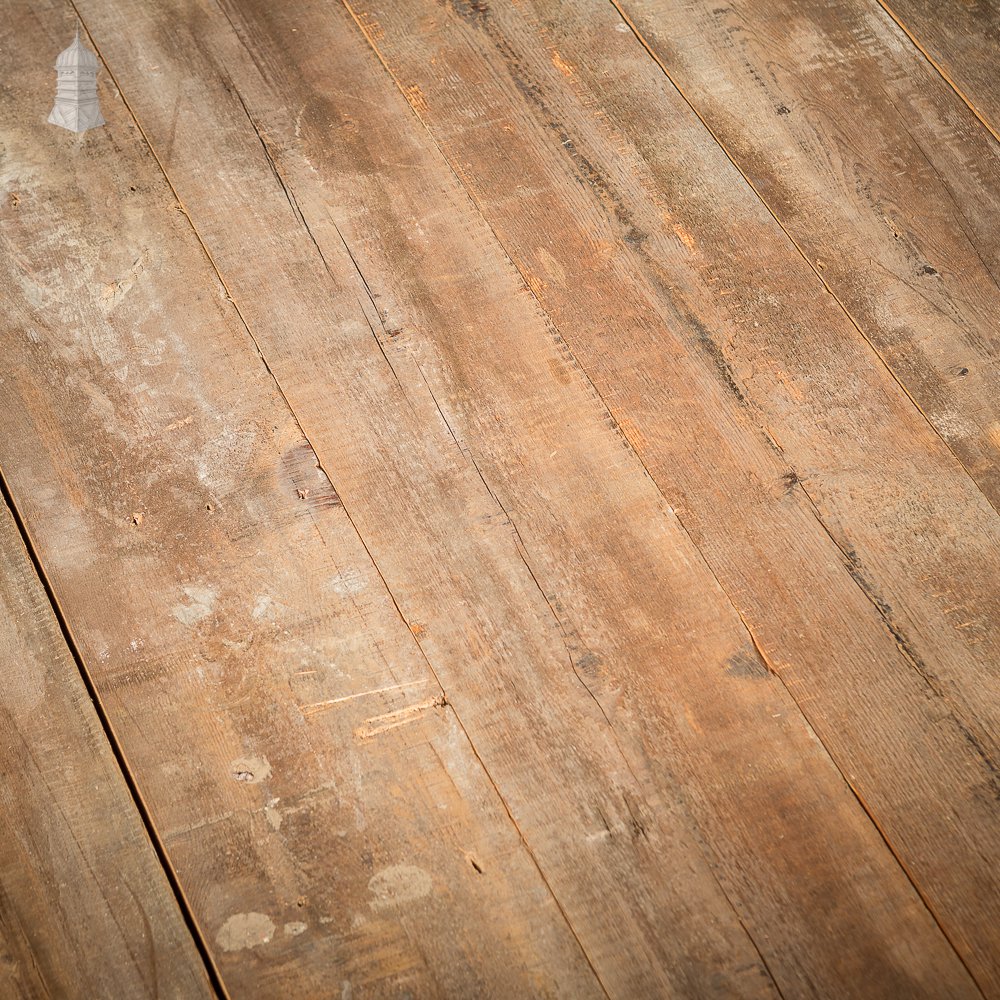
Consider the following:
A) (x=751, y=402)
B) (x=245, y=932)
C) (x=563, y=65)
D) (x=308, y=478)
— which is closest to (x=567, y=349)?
(x=751, y=402)

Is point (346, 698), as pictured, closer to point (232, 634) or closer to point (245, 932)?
point (232, 634)

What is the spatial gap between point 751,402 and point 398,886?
30.8 inches

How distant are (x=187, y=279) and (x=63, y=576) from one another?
18.2 inches

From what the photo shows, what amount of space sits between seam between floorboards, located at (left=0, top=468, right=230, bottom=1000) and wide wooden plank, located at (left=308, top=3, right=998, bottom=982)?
70cm

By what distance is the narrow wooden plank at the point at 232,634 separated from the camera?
118 cm

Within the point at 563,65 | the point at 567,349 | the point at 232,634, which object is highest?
the point at 563,65

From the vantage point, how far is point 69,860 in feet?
3.92

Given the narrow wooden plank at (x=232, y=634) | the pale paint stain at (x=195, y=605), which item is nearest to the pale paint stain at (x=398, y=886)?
the narrow wooden plank at (x=232, y=634)

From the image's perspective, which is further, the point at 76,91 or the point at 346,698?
the point at 76,91

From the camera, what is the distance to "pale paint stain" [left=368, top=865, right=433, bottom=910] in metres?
1.19

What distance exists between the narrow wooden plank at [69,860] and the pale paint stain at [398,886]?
20 cm

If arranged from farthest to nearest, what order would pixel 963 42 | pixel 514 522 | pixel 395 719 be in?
1. pixel 963 42
2. pixel 514 522
3. pixel 395 719

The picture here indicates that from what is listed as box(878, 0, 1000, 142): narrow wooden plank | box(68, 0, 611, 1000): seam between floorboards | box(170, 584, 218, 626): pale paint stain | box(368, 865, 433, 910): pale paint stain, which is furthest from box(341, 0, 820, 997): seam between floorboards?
box(878, 0, 1000, 142): narrow wooden plank

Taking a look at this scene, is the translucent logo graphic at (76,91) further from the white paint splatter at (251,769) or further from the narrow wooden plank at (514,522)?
the white paint splatter at (251,769)
